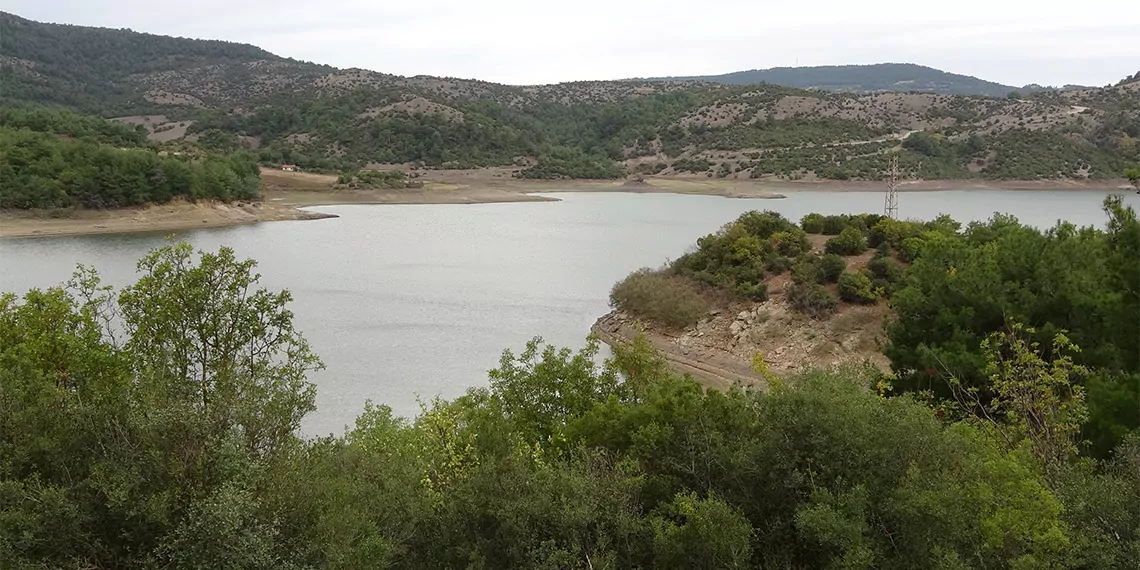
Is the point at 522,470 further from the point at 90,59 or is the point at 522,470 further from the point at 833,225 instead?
the point at 90,59

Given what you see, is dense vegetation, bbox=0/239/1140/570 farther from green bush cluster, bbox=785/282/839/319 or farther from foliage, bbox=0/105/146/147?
foliage, bbox=0/105/146/147

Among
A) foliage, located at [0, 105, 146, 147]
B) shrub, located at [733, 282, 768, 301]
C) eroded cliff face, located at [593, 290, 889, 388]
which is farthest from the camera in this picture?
foliage, located at [0, 105, 146, 147]

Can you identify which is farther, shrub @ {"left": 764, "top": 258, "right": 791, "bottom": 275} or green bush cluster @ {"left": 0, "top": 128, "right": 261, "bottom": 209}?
green bush cluster @ {"left": 0, "top": 128, "right": 261, "bottom": 209}

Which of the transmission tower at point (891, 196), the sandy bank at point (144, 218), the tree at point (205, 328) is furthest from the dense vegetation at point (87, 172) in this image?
the tree at point (205, 328)

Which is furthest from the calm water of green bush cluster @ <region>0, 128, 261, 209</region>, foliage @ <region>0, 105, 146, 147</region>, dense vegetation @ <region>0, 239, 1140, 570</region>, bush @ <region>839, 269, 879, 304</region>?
foliage @ <region>0, 105, 146, 147</region>

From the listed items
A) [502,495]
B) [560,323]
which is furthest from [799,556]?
[560,323]

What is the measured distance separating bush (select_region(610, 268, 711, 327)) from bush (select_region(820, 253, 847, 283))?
3.85m

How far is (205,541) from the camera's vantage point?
6.51 meters

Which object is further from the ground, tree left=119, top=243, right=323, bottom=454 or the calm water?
tree left=119, top=243, right=323, bottom=454

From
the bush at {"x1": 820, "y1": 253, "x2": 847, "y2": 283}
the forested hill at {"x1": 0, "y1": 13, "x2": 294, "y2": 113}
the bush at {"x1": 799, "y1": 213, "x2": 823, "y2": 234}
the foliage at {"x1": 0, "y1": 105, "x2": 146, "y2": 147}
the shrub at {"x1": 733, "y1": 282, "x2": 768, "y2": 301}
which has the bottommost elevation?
the shrub at {"x1": 733, "y1": 282, "x2": 768, "y2": 301}

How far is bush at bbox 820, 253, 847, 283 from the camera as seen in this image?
27.5 metres

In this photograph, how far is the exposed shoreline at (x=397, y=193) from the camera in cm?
5175

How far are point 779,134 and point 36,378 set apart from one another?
94.8m

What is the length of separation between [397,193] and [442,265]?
1451 inches
